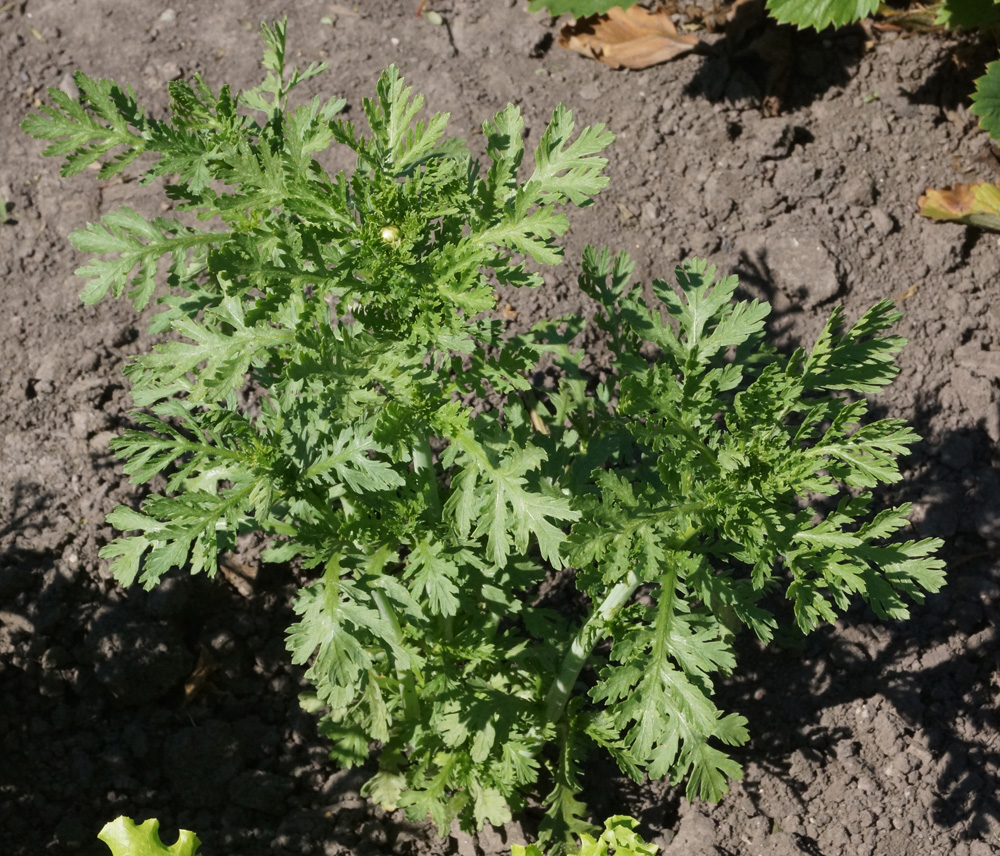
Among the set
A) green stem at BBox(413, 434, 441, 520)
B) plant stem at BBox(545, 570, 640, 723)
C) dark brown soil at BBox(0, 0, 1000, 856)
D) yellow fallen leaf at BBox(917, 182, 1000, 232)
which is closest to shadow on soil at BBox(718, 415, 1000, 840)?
dark brown soil at BBox(0, 0, 1000, 856)

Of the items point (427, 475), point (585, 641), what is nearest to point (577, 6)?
point (427, 475)

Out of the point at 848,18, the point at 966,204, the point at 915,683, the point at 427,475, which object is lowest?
the point at 915,683

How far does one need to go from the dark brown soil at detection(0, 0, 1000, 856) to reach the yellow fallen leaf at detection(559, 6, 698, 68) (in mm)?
70

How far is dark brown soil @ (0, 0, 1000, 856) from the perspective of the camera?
3371 millimetres

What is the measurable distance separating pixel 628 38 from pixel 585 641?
3053mm

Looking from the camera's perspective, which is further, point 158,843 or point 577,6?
point 577,6

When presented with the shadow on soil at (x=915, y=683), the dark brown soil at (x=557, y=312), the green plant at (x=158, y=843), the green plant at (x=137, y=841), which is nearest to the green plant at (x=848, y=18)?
the dark brown soil at (x=557, y=312)

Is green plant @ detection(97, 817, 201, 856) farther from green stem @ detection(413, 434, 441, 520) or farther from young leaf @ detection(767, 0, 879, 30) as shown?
young leaf @ detection(767, 0, 879, 30)

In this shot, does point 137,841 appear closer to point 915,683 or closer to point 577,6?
point 915,683

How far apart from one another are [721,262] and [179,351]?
2.48 meters

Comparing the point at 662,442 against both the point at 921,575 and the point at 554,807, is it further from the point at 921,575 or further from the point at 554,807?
the point at 554,807

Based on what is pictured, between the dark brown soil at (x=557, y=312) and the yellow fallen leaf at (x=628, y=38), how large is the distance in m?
0.07

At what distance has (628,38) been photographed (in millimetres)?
4512

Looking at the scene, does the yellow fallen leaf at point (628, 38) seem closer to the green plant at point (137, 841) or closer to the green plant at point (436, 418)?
the green plant at point (436, 418)
